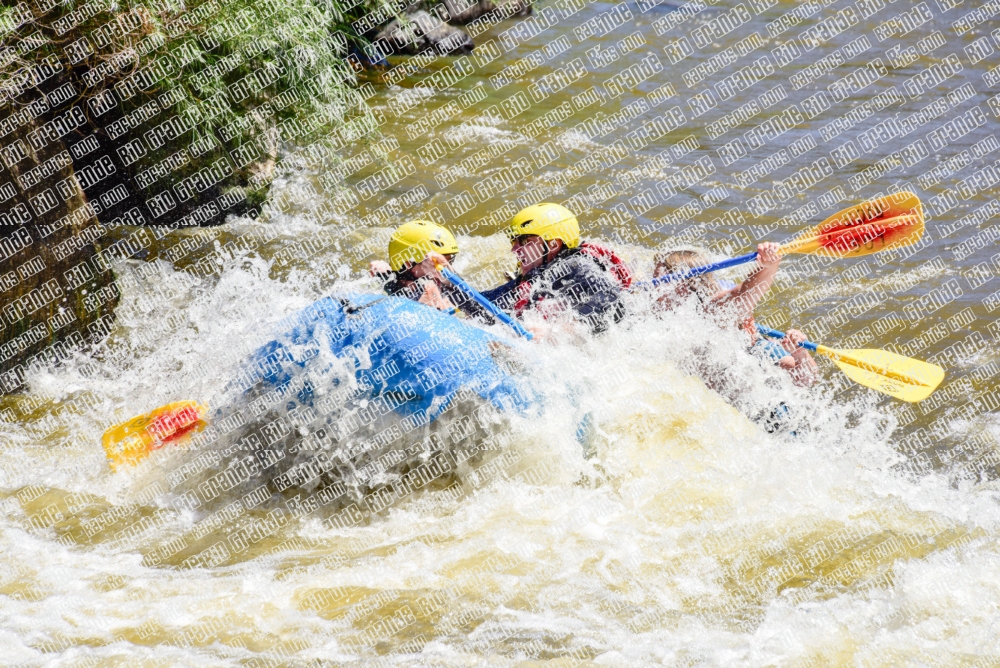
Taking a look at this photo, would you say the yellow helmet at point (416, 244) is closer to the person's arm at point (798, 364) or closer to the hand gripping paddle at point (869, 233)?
the hand gripping paddle at point (869, 233)

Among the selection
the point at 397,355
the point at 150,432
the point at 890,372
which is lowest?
the point at 890,372

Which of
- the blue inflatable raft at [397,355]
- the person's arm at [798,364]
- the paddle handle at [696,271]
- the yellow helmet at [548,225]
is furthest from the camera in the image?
the yellow helmet at [548,225]

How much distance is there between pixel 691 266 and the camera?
6.21 metres

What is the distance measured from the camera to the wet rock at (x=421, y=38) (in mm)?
12977

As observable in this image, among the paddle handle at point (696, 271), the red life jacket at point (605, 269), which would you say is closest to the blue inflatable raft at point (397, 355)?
the red life jacket at point (605, 269)

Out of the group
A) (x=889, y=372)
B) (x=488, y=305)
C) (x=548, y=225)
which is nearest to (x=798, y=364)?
(x=889, y=372)

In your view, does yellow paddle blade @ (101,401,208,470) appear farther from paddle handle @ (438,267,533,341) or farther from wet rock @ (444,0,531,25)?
wet rock @ (444,0,531,25)

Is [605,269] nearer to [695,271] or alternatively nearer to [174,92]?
[695,271]

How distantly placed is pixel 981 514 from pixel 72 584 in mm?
4686

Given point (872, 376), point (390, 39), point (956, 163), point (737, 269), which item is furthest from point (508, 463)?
point (390, 39)

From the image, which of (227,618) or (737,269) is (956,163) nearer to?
(737,269)

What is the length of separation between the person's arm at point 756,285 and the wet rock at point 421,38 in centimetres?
827

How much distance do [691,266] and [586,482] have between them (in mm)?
1689

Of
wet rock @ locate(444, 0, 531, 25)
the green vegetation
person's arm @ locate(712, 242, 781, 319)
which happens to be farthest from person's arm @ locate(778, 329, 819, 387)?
wet rock @ locate(444, 0, 531, 25)
